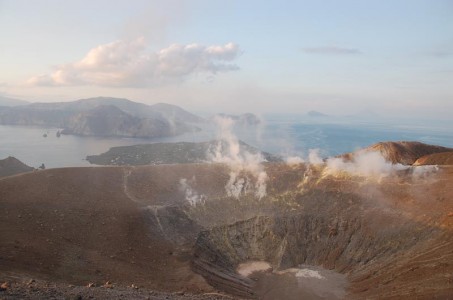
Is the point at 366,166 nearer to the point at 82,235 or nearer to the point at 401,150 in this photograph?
the point at 401,150

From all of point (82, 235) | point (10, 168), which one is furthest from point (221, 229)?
point (10, 168)

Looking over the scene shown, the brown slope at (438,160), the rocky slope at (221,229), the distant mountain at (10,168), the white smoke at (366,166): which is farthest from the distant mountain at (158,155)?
the rocky slope at (221,229)

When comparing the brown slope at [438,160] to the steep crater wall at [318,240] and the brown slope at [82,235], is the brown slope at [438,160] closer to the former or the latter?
the steep crater wall at [318,240]

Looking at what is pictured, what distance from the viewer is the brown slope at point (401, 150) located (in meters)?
67.6

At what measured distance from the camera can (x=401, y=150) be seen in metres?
70.3

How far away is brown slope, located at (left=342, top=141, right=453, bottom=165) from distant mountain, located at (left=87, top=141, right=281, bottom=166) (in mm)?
77702

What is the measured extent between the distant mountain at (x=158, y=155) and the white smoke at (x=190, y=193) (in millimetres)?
94651

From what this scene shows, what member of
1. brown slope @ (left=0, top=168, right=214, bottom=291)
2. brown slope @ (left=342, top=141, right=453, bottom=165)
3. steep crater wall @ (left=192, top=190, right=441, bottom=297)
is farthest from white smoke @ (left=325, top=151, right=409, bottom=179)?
brown slope @ (left=0, top=168, right=214, bottom=291)

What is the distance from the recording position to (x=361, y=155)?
2335 inches

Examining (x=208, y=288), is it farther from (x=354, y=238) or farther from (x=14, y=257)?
(x=354, y=238)

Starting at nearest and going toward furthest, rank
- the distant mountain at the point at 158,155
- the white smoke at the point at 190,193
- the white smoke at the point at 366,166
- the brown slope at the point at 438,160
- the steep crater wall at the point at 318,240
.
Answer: the steep crater wall at the point at 318,240 → the white smoke at the point at 190,193 → the white smoke at the point at 366,166 → the brown slope at the point at 438,160 → the distant mountain at the point at 158,155

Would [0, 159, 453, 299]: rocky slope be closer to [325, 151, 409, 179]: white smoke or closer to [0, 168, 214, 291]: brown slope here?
[0, 168, 214, 291]: brown slope

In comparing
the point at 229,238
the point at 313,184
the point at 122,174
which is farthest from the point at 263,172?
the point at 122,174

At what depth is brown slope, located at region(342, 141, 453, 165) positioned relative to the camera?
67.6 metres
